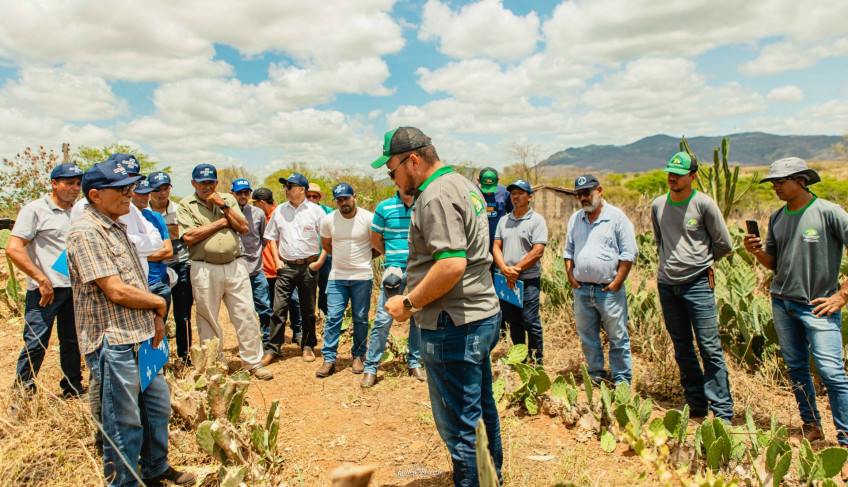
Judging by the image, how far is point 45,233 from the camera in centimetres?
404

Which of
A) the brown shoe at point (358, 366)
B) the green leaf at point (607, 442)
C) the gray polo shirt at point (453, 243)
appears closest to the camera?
the gray polo shirt at point (453, 243)

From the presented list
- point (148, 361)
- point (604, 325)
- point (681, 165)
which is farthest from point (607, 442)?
point (148, 361)

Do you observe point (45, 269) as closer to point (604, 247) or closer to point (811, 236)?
point (604, 247)

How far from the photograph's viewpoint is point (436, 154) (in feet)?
8.61

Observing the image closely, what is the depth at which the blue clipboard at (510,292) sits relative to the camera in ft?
15.5

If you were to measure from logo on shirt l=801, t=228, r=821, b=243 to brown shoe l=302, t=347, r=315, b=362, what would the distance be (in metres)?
4.49

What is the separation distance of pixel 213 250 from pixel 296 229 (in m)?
1.05

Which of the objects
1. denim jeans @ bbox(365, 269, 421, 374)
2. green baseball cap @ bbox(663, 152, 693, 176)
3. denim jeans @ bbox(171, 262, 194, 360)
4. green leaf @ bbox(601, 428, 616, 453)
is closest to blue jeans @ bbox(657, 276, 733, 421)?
green baseball cap @ bbox(663, 152, 693, 176)

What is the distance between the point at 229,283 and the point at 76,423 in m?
1.59

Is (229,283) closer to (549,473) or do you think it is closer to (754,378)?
(549,473)

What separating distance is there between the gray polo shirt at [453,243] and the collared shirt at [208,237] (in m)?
2.64

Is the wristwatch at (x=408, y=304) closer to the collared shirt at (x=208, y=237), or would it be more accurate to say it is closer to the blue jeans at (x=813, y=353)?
the blue jeans at (x=813, y=353)

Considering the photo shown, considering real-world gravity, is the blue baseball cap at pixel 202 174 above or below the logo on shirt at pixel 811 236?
above

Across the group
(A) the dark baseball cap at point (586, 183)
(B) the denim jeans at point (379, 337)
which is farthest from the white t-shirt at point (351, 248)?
(A) the dark baseball cap at point (586, 183)
